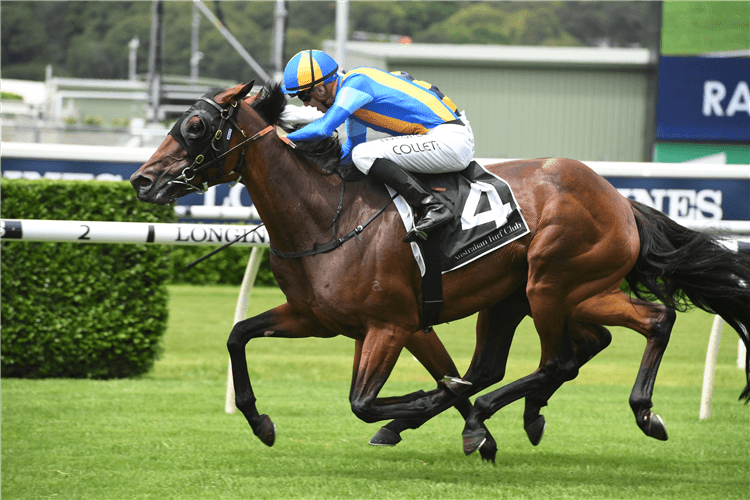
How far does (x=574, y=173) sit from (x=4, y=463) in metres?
2.96

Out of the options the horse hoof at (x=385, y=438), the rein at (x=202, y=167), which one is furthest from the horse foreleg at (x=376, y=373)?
the rein at (x=202, y=167)

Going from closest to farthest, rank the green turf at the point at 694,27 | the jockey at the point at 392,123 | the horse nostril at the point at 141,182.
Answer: the horse nostril at the point at 141,182
the jockey at the point at 392,123
the green turf at the point at 694,27

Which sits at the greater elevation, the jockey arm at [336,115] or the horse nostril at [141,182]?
the jockey arm at [336,115]

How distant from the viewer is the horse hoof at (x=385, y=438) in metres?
4.17

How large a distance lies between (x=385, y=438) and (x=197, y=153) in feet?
5.24

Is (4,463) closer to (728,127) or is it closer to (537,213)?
(537,213)

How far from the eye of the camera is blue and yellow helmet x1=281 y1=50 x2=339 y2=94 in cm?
379

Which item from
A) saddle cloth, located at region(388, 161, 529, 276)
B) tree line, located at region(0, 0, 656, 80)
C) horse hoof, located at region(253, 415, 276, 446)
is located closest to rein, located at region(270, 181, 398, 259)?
saddle cloth, located at region(388, 161, 529, 276)

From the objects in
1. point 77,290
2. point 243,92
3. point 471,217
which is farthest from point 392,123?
point 77,290

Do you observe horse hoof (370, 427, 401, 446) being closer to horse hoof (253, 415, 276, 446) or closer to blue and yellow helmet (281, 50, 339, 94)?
horse hoof (253, 415, 276, 446)

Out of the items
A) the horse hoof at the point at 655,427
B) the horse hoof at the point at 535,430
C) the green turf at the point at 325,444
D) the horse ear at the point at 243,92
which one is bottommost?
the green turf at the point at 325,444

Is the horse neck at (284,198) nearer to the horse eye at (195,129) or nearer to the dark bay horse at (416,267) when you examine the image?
the dark bay horse at (416,267)

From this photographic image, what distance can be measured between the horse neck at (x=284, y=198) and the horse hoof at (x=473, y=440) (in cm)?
113

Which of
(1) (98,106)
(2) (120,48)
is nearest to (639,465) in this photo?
(1) (98,106)
